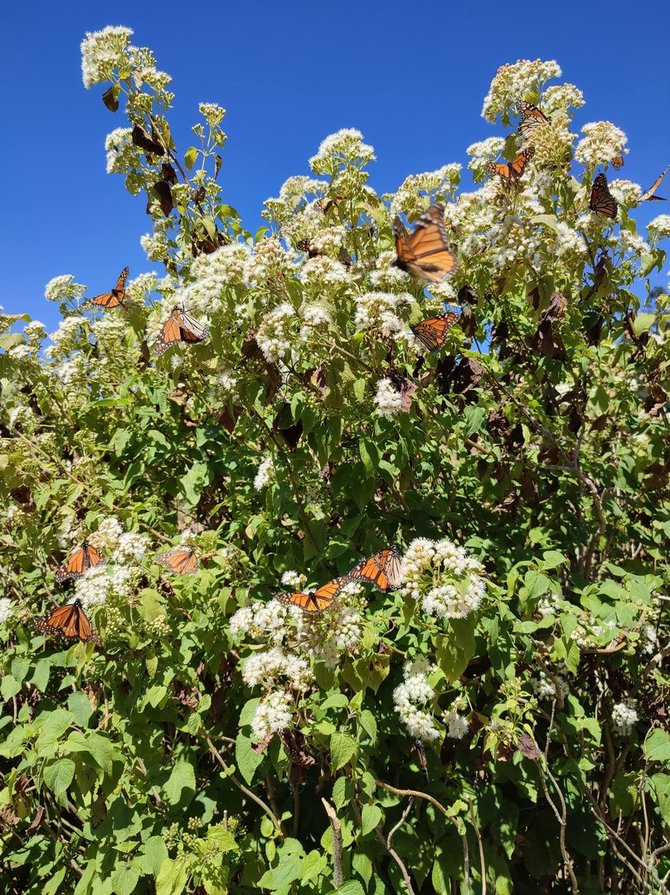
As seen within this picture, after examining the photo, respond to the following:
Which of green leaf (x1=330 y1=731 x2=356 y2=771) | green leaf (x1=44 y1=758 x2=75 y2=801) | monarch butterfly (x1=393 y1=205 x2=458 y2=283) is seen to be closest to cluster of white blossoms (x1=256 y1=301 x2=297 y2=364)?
monarch butterfly (x1=393 y1=205 x2=458 y2=283)

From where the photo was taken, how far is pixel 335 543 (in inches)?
107

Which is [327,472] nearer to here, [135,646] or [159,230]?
[135,646]

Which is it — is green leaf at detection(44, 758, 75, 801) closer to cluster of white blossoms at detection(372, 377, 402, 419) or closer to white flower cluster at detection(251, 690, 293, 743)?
white flower cluster at detection(251, 690, 293, 743)

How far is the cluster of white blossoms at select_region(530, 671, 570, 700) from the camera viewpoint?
266 centimetres

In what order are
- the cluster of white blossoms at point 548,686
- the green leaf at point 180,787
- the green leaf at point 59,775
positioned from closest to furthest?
1. the green leaf at point 59,775
2. the green leaf at point 180,787
3. the cluster of white blossoms at point 548,686

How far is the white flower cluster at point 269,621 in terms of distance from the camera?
227 centimetres

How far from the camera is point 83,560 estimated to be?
2811mm

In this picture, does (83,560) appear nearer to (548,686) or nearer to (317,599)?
(317,599)

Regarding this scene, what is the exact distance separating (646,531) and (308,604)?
8.68 ft

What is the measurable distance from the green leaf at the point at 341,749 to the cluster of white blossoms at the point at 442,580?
0.57 metres

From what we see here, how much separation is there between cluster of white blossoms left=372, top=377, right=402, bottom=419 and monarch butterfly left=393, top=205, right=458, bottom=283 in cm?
53

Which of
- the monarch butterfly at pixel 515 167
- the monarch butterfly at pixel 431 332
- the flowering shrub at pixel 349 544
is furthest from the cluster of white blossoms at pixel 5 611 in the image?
the monarch butterfly at pixel 515 167

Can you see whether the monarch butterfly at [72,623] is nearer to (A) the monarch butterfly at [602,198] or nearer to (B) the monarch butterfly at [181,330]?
(B) the monarch butterfly at [181,330]

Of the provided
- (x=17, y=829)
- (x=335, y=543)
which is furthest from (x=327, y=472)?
(x=17, y=829)
